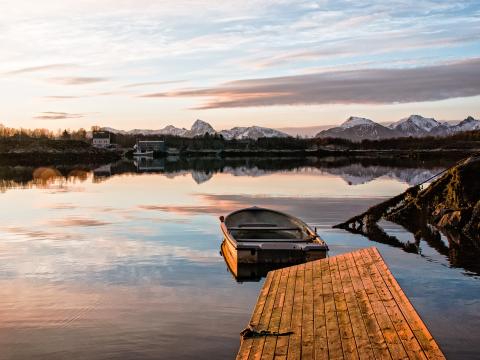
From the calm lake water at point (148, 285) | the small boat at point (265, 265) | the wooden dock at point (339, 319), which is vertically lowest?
the calm lake water at point (148, 285)

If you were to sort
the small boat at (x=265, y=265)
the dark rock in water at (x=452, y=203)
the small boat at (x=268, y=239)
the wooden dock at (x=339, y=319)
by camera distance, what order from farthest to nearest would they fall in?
A: the dark rock in water at (x=452, y=203)
the small boat at (x=268, y=239)
the small boat at (x=265, y=265)
the wooden dock at (x=339, y=319)

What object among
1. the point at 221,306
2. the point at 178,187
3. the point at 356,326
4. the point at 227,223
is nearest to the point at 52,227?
the point at 227,223

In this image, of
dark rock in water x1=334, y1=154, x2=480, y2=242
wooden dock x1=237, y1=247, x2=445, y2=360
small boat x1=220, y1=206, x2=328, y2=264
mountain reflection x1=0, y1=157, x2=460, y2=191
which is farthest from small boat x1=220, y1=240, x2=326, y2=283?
mountain reflection x1=0, y1=157, x2=460, y2=191

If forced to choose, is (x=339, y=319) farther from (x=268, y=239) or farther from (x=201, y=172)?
(x=201, y=172)

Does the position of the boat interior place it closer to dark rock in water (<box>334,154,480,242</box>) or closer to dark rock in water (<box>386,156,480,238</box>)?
dark rock in water (<box>334,154,480,242</box>)

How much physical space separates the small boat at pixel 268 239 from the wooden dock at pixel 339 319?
171 inches

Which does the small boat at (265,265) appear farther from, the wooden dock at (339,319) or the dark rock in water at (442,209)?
the dark rock in water at (442,209)

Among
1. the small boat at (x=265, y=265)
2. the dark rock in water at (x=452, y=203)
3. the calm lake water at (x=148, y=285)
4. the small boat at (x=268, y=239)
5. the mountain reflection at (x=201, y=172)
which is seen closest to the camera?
the calm lake water at (x=148, y=285)

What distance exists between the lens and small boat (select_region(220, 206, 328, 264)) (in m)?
25.0

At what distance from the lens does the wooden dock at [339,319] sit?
1246cm

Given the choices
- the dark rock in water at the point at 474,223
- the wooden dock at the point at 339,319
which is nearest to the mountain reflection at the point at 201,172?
the dark rock in water at the point at 474,223

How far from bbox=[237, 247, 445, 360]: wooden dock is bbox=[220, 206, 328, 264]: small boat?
4332 mm

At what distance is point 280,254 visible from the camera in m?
25.2

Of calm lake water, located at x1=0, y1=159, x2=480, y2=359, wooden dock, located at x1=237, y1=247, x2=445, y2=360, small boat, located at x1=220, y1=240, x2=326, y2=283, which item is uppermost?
wooden dock, located at x1=237, y1=247, x2=445, y2=360
